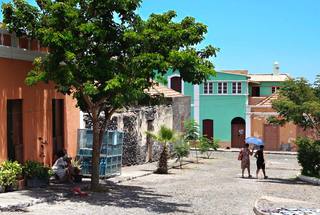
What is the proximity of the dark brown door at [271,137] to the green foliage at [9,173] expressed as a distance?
33852 millimetres

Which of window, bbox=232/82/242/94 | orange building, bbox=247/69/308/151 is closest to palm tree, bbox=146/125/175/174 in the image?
orange building, bbox=247/69/308/151

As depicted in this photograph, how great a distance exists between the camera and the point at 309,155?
73.8ft

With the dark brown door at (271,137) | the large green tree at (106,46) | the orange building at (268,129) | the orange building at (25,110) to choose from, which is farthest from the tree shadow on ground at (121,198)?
the dark brown door at (271,137)

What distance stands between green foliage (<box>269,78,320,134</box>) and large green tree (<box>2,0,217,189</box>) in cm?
790

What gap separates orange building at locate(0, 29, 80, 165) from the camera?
15227 millimetres

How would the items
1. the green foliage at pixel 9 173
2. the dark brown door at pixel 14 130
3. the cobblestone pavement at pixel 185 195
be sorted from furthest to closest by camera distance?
the dark brown door at pixel 14 130, the green foliage at pixel 9 173, the cobblestone pavement at pixel 185 195

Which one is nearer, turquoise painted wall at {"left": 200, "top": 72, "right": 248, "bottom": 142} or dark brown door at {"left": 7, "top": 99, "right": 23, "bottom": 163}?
dark brown door at {"left": 7, "top": 99, "right": 23, "bottom": 163}

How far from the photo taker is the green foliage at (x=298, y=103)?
70.8ft

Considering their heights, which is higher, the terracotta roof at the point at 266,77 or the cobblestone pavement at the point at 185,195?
the terracotta roof at the point at 266,77

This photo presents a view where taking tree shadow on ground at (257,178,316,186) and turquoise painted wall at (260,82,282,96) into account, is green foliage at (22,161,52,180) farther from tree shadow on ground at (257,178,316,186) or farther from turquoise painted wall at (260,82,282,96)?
turquoise painted wall at (260,82,282,96)

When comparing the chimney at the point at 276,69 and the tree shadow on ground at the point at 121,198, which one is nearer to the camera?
the tree shadow on ground at the point at 121,198

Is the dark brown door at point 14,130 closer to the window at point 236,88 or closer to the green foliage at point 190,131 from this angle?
the green foliage at point 190,131

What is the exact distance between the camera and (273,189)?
1894cm

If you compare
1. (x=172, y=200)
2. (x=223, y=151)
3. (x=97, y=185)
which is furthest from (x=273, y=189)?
(x=223, y=151)
